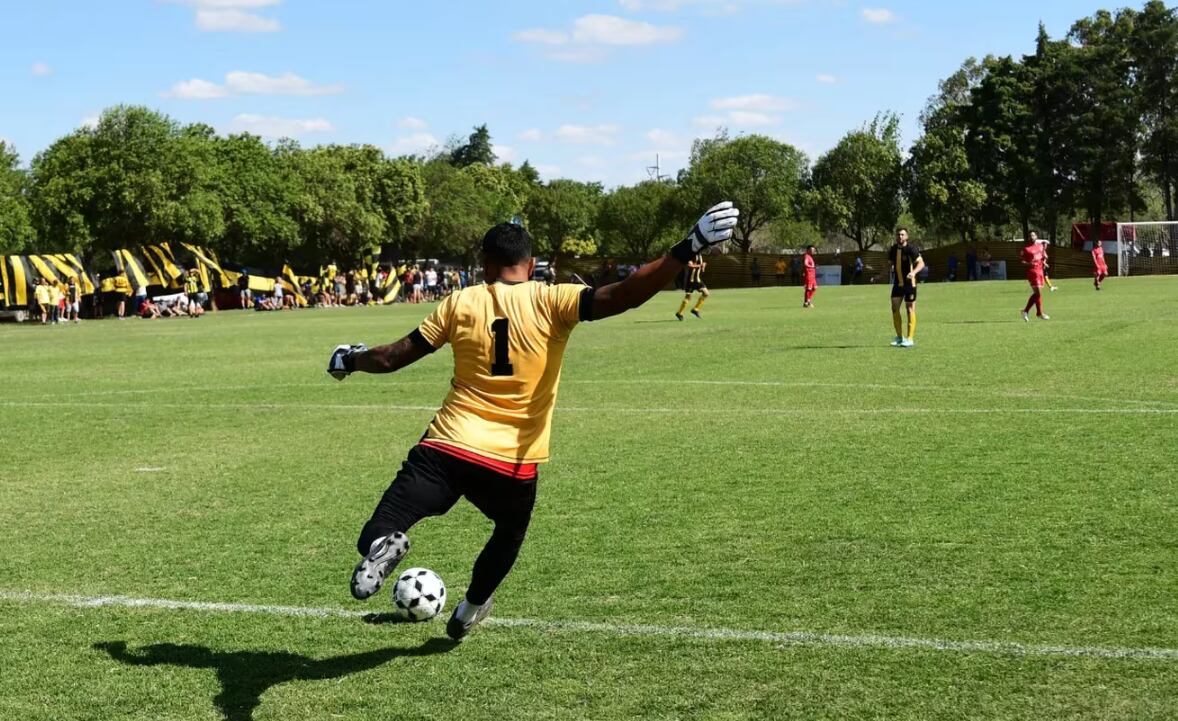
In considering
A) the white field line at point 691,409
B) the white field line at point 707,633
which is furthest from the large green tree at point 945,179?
the white field line at point 707,633

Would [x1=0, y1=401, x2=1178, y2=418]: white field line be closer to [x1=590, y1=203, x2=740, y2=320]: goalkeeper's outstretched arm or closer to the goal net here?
[x1=590, y1=203, x2=740, y2=320]: goalkeeper's outstretched arm

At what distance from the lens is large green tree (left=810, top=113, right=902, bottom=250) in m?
92.6

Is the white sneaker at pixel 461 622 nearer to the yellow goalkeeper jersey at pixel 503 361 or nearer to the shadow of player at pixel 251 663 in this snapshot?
the shadow of player at pixel 251 663

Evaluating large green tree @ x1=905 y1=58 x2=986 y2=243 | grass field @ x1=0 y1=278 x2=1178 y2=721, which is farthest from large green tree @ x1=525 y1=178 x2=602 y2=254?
grass field @ x1=0 y1=278 x2=1178 y2=721

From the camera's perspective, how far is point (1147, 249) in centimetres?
6519

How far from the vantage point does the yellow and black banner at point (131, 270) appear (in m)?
54.3

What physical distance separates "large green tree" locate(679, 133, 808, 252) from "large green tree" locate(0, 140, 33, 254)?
48.7m

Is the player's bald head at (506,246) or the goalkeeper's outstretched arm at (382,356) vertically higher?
the player's bald head at (506,246)

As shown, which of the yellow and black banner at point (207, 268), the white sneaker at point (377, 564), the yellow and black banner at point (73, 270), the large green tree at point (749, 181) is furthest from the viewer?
the large green tree at point (749, 181)

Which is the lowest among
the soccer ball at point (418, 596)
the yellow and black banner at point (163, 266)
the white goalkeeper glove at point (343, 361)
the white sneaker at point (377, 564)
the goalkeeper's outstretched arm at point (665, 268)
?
the soccer ball at point (418, 596)

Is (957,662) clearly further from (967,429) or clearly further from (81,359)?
(81,359)

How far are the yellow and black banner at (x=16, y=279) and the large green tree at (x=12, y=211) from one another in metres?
4.82

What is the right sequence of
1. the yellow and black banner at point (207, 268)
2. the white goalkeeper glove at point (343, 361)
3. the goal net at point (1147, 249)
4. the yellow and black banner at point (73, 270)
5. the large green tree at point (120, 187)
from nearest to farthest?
the white goalkeeper glove at point (343, 361)
the yellow and black banner at point (73, 270)
the large green tree at point (120, 187)
the yellow and black banner at point (207, 268)
the goal net at point (1147, 249)

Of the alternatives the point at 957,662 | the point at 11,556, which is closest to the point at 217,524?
the point at 11,556
